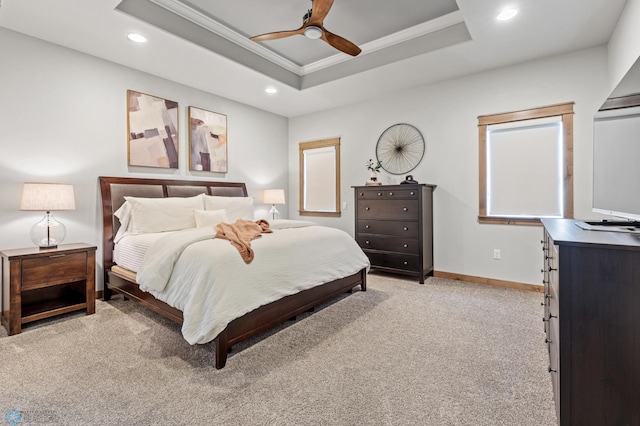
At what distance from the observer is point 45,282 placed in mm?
2760

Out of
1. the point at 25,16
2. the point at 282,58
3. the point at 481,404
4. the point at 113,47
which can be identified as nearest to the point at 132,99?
the point at 113,47

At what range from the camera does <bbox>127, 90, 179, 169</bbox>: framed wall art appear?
12.5 ft

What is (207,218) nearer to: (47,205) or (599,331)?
(47,205)

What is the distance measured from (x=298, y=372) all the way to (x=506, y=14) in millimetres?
3370

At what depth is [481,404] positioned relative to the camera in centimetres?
170

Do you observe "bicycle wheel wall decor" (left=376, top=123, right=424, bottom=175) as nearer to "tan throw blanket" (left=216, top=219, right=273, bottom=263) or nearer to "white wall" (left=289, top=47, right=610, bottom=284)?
"white wall" (left=289, top=47, right=610, bottom=284)

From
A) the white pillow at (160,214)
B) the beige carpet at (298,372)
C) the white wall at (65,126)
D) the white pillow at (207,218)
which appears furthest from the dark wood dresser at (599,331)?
the white wall at (65,126)

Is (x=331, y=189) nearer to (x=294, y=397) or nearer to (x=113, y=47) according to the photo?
(x=113, y=47)

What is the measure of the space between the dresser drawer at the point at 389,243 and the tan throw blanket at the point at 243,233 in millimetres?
1813

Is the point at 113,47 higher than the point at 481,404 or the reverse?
higher

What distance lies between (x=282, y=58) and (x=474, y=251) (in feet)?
11.7

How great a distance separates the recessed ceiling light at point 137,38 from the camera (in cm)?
307

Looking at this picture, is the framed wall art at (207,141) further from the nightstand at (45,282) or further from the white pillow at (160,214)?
the nightstand at (45,282)

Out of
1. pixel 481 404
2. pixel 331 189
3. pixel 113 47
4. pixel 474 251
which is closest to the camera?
pixel 481 404
